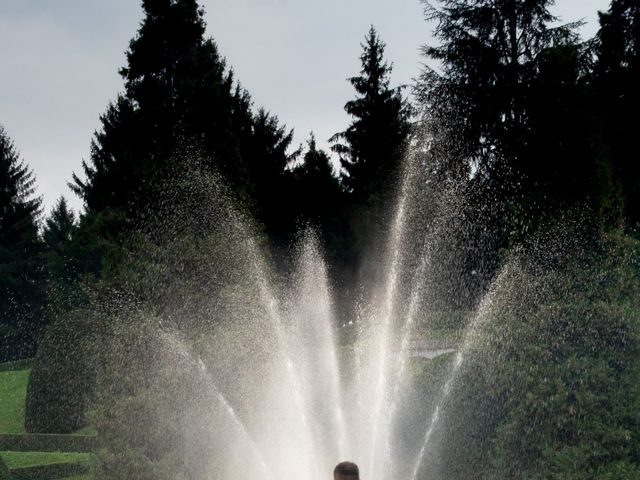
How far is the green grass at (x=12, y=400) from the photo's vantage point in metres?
21.2

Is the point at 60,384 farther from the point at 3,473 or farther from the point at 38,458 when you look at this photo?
the point at 3,473

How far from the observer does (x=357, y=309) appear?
37.6m

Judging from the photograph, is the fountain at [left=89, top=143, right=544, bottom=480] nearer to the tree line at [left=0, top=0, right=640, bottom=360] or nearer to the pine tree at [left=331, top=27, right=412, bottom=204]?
the tree line at [left=0, top=0, right=640, bottom=360]

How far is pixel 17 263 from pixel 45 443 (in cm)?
3196

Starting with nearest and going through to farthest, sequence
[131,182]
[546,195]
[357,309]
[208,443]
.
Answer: [208,443], [546,195], [131,182], [357,309]

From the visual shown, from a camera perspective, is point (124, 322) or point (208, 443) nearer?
point (208, 443)

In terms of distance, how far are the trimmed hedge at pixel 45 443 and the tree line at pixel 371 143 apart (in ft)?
14.2

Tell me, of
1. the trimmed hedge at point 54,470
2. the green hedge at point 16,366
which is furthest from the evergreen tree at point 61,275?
the trimmed hedge at point 54,470

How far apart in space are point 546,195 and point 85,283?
41.4ft

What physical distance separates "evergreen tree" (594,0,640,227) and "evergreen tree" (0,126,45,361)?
38.9 metres

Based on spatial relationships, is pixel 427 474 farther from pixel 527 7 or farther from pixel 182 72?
pixel 527 7

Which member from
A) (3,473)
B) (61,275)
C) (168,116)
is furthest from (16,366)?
(3,473)

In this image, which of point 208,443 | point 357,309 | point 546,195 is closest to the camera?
point 208,443

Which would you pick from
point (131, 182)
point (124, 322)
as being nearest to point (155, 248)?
point (124, 322)
